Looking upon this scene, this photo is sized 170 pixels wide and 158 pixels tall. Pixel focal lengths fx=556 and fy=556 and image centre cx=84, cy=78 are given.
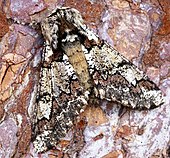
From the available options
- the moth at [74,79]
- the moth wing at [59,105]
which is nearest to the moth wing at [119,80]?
the moth at [74,79]

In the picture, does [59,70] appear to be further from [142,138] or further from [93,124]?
[142,138]

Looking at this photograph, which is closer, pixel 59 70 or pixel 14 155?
pixel 14 155

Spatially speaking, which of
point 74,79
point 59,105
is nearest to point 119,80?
point 74,79

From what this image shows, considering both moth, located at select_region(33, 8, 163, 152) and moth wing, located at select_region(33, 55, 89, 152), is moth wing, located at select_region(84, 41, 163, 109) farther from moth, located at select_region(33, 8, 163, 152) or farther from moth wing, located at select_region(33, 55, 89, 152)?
moth wing, located at select_region(33, 55, 89, 152)

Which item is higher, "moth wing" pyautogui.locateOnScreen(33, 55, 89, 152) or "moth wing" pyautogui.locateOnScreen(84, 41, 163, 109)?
"moth wing" pyautogui.locateOnScreen(84, 41, 163, 109)

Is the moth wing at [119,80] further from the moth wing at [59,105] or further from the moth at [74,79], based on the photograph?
the moth wing at [59,105]

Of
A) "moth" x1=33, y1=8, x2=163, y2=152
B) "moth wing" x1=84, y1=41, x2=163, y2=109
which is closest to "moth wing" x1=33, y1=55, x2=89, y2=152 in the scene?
"moth" x1=33, y1=8, x2=163, y2=152

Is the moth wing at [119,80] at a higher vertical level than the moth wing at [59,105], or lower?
higher

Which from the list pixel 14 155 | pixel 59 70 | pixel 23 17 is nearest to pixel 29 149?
pixel 14 155
